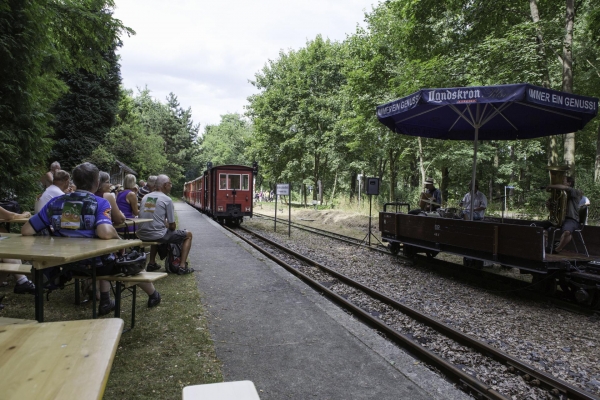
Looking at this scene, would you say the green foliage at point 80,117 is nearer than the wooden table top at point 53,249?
No

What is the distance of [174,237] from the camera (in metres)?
6.21

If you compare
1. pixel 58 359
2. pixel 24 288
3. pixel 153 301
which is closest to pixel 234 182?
pixel 24 288

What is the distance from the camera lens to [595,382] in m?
3.40

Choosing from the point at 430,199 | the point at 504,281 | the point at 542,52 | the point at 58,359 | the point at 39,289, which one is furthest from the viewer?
the point at 542,52

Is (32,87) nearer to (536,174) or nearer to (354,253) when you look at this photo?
(354,253)

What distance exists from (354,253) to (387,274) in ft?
8.19

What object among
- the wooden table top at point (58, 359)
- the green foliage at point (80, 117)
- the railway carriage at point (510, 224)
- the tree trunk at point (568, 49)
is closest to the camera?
the wooden table top at point (58, 359)

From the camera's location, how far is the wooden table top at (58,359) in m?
1.09

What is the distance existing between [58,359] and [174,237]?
200 inches

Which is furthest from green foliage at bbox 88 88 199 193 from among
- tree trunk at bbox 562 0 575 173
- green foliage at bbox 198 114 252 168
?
tree trunk at bbox 562 0 575 173

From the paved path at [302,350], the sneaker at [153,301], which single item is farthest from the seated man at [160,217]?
the sneaker at [153,301]

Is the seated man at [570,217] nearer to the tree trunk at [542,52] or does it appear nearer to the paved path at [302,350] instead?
the paved path at [302,350]

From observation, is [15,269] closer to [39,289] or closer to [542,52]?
[39,289]

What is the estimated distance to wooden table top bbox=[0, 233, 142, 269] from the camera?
243 centimetres
